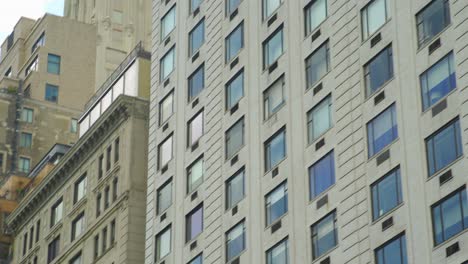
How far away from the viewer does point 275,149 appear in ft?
204

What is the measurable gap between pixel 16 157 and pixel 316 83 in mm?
68893

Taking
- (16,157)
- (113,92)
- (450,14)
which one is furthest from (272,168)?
(16,157)

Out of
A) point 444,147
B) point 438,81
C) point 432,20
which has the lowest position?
point 444,147

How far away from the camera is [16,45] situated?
134125 mm

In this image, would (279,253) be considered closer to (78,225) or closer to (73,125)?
(78,225)

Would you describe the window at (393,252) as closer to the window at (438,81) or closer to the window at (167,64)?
the window at (438,81)

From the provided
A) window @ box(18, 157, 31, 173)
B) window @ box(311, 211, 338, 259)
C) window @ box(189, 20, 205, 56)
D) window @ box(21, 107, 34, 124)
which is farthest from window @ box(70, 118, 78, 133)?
window @ box(311, 211, 338, 259)

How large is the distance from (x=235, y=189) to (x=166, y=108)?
13.1 m

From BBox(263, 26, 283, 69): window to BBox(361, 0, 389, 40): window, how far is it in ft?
24.1

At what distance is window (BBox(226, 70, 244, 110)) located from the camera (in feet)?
221

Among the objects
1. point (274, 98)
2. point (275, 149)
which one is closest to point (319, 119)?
point (275, 149)

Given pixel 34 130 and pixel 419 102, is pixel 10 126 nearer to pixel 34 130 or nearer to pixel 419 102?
pixel 34 130

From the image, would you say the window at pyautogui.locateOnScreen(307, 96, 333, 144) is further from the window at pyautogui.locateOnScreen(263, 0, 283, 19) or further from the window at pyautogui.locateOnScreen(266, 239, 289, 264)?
the window at pyautogui.locateOnScreen(263, 0, 283, 19)

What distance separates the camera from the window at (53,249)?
90106 millimetres
